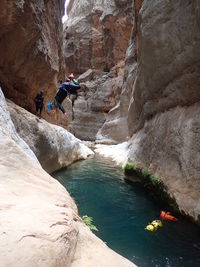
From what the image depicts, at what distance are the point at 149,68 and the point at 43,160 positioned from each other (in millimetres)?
7904

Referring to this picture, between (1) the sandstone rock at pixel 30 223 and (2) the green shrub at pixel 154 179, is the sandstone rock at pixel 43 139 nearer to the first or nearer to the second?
(2) the green shrub at pixel 154 179

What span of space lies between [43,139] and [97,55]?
128ft

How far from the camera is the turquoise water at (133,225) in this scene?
609cm

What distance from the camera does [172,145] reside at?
32.4 ft

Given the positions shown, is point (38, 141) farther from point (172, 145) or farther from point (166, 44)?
point (166, 44)

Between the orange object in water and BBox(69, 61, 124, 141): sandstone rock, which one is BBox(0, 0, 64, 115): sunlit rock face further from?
BBox(69, 61, 124, 141): sandstone rock

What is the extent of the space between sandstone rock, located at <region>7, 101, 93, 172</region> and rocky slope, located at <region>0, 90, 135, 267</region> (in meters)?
6.82

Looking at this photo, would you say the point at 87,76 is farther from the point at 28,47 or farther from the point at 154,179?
the point at 154,179

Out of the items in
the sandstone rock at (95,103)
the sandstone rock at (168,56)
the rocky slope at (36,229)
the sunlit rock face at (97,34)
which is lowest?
the sandstone rock at (95,103)

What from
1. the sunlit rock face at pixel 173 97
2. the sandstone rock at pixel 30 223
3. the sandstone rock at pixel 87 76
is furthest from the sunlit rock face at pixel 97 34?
the sandstone rock at pixel 30 223

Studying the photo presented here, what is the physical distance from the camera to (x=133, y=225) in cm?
792

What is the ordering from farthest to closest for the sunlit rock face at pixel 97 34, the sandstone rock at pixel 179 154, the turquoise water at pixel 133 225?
the sunlit rock face at pixel 97 34 < the sandstone rock at pixel 179 154 < the turquoise water at pixel 133 225

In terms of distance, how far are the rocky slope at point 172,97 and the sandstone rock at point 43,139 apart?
197 inches

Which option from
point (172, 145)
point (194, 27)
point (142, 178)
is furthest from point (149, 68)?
point (142, 178)
